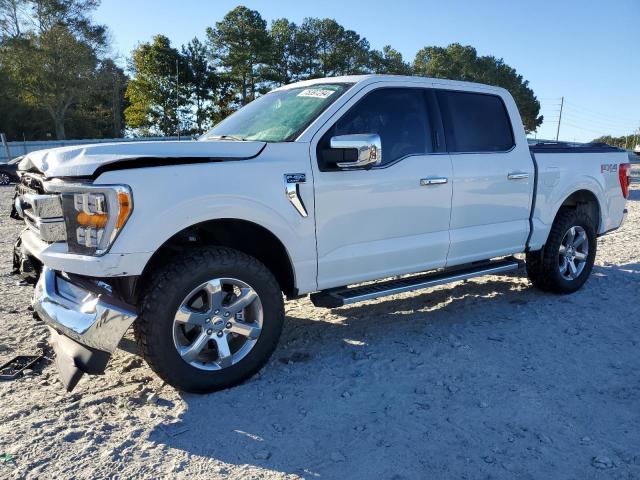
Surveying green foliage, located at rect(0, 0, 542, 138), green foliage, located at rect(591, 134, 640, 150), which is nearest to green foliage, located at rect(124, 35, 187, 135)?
green foliage, located at rect(0, 0, 542, 138)

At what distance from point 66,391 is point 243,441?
1.29 metres

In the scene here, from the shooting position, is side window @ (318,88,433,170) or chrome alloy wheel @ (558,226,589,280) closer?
side window @ (318,88,433,170)

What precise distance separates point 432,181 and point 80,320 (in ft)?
8.78

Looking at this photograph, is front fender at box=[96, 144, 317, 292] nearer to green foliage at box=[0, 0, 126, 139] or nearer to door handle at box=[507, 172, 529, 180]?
door handle at box=[507, 172, 529, 180]

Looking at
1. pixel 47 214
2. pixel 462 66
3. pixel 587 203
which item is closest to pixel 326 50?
pixel 462 66

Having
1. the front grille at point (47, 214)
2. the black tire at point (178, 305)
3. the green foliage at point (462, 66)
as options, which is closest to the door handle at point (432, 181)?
the black tire at point (178, 305)

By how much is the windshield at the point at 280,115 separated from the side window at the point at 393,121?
193 millimetres

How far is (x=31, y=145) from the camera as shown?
31594 millimetres

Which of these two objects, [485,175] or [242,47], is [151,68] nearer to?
[242,47]

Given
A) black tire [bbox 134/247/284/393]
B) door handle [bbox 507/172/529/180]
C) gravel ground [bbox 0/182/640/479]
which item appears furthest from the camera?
door handle [bbox 507/172/529/180]

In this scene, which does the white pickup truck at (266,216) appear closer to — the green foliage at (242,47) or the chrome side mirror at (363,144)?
the chrome side mirror at (363,144)

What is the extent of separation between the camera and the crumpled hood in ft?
9.64

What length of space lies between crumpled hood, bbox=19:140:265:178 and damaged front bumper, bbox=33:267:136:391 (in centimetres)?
65

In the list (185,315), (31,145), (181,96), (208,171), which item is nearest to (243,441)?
(185,315)
